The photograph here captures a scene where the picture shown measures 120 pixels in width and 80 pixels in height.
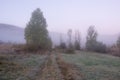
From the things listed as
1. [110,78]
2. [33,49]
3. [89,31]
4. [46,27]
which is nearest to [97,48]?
[89,31]

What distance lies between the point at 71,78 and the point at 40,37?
49.3 metres

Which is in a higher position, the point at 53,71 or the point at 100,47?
the point at 100,47

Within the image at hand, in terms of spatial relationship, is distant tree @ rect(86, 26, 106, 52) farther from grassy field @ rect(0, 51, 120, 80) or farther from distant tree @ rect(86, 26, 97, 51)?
grassy field @ rect(0, 51, 120, 80)

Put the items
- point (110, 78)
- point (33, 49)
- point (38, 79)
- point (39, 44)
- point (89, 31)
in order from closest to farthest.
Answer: point (38, 79)
point (110, 78)
point (33, 49)
point (39, 44)
point (89, 31)

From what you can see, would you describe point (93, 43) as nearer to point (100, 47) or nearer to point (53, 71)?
point (100, 47)

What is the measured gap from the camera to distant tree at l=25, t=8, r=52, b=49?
6731cm

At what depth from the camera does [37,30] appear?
6825 centimetres

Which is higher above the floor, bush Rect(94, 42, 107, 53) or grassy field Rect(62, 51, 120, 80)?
bush Rect(94, 42, 107, 53)

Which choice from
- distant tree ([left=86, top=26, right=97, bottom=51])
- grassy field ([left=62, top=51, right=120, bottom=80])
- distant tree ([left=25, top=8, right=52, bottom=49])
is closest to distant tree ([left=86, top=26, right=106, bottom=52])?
distant tree ([left=86, top=26, right=97, bottom=51])

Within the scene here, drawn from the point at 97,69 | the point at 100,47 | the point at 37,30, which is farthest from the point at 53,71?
the point at 100,47

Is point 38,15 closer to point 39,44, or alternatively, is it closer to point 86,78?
point 39,44

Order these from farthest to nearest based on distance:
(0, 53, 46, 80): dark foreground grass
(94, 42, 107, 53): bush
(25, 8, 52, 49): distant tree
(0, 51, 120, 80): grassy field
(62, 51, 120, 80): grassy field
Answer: (94, 42, 107, 53): bush, (25, 8, 52, 49): distant tree, (62, 51, 120, 80): grassy field, (0, 51, 120, 80): grassy field, (0, 53, 46, 80): dark foreground grass

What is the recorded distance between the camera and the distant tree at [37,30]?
67312 millimetres

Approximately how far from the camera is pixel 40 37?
67.6m
